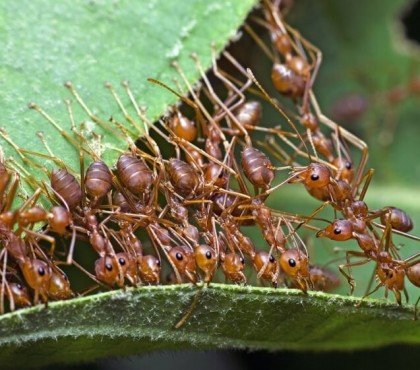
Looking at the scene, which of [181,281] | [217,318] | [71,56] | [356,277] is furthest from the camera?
[356,277]

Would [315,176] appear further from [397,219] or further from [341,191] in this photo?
[397,219]

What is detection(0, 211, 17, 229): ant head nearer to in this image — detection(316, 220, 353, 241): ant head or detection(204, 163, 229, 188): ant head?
detection(204, 163, 229, 188): ant head

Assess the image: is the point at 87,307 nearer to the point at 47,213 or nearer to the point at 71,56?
the point at 47,213

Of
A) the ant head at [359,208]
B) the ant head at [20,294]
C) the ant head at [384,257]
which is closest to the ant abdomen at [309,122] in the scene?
the ant head at [359,208]

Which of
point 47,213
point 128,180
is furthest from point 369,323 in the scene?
point 47,213

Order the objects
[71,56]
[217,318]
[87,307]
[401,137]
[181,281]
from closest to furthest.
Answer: [87,307], [217,318], [181,281], [71,56], [401,137]

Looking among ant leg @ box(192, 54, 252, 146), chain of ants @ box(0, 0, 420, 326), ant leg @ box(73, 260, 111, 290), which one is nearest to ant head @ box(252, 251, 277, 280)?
chain of ants @ box(0, 0, 420, 326)

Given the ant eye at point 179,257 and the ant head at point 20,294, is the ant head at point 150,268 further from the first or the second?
the ant head at point 20,294
